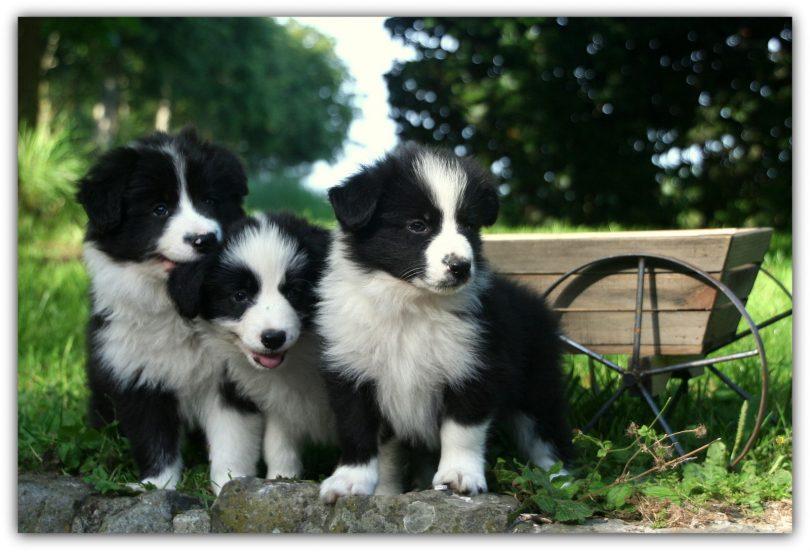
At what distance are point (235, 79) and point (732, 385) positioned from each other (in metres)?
2.60

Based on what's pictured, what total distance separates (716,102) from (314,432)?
2294 millimetres

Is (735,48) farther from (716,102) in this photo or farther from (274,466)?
(274,466)

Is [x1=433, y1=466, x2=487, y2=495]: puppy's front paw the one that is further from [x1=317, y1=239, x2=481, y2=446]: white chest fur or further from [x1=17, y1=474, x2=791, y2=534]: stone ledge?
[x1=317, y1=239, x2=481, y2=446]: white chest fur

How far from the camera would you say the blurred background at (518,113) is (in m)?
3.87

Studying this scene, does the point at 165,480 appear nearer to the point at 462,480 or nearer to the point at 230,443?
the point at 230,443

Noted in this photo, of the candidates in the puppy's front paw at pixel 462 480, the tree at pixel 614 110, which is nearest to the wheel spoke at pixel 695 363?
the tree at pixel 614 110

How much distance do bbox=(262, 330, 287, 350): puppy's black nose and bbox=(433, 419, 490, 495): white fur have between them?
1.97 ft

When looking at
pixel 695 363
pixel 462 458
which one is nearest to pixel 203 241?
pixel 462 458

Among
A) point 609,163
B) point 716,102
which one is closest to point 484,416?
point 609,163

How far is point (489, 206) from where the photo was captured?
3039 mm

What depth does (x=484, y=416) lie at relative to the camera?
3.02m

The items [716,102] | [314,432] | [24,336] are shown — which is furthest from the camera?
[24,336]

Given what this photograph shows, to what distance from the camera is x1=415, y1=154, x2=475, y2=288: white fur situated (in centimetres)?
278

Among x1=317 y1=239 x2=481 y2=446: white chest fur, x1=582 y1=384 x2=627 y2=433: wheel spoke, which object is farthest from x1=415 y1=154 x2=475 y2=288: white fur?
x1=582 y1=384 x2=627 y2=433: wheel spoke
